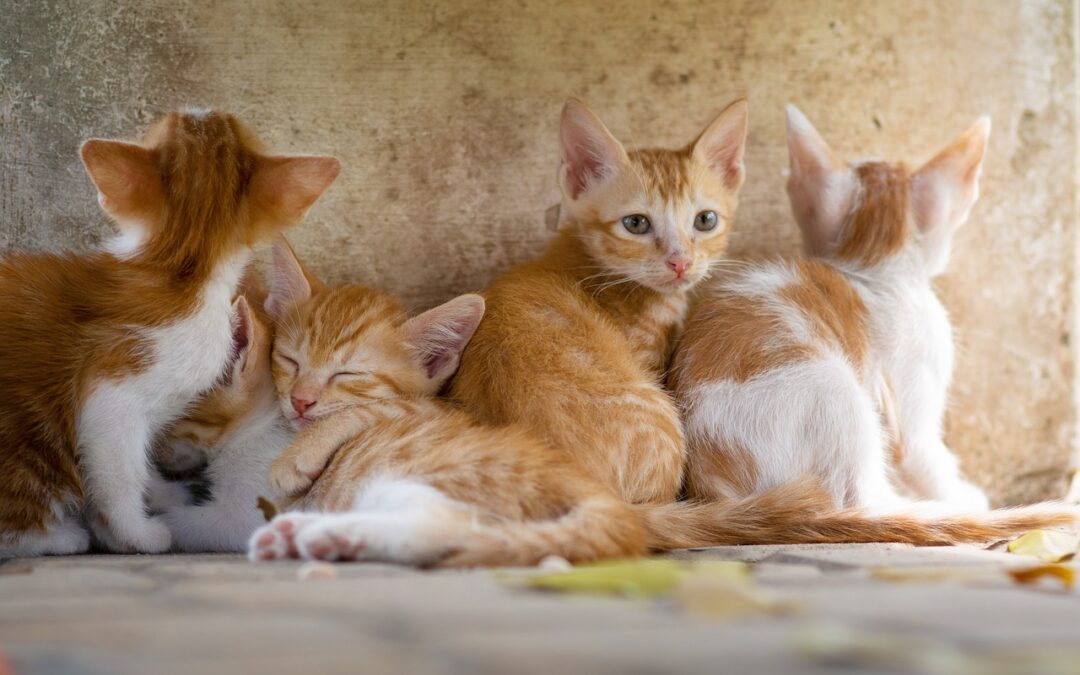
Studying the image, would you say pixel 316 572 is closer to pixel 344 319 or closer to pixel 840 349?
pixel 344 319

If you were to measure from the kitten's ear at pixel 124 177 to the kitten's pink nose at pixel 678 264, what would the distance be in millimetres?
1291

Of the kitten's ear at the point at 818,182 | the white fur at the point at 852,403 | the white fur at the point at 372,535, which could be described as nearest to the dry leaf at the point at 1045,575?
the white fur at the point at 852,403

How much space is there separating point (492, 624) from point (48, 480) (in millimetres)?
1371

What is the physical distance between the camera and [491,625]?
4.23ft

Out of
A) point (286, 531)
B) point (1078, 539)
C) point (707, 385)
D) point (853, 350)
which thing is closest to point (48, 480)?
point (286, 531)

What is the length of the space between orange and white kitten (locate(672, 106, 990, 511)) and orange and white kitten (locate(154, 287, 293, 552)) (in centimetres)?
108

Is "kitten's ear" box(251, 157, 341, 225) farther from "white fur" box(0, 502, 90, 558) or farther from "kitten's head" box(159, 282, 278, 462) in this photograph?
"white fur" box(0, 502, 90, 558)

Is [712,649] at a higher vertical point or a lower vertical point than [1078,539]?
higher

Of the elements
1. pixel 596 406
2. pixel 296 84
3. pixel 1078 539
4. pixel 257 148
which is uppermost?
pixel 296 84

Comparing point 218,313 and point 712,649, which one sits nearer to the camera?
point 712,649

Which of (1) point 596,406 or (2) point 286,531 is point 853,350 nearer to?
(1) point 596,406

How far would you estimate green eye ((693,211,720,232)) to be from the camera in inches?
109

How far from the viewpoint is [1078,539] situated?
2.35 m

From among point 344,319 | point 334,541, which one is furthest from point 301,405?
Result: point 334,541
